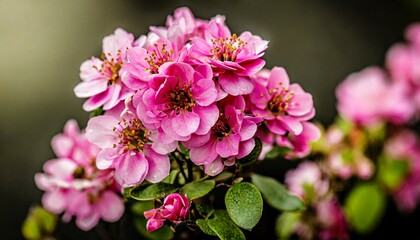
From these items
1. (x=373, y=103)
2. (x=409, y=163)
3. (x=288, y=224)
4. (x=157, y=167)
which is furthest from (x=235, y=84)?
(x=409, y=163)

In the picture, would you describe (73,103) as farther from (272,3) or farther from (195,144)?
(195,144)

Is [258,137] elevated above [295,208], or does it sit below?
above

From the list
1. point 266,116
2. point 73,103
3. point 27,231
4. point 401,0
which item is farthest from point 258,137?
point 401,0

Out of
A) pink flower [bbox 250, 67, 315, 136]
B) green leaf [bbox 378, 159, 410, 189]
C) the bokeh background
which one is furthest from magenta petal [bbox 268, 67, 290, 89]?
the bokeh background

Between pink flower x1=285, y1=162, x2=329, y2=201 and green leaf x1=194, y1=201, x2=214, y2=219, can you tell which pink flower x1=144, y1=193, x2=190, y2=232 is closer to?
green leaf x1=194, y1=201, x2=214, y2=219

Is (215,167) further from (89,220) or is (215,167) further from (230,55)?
(89,220)
